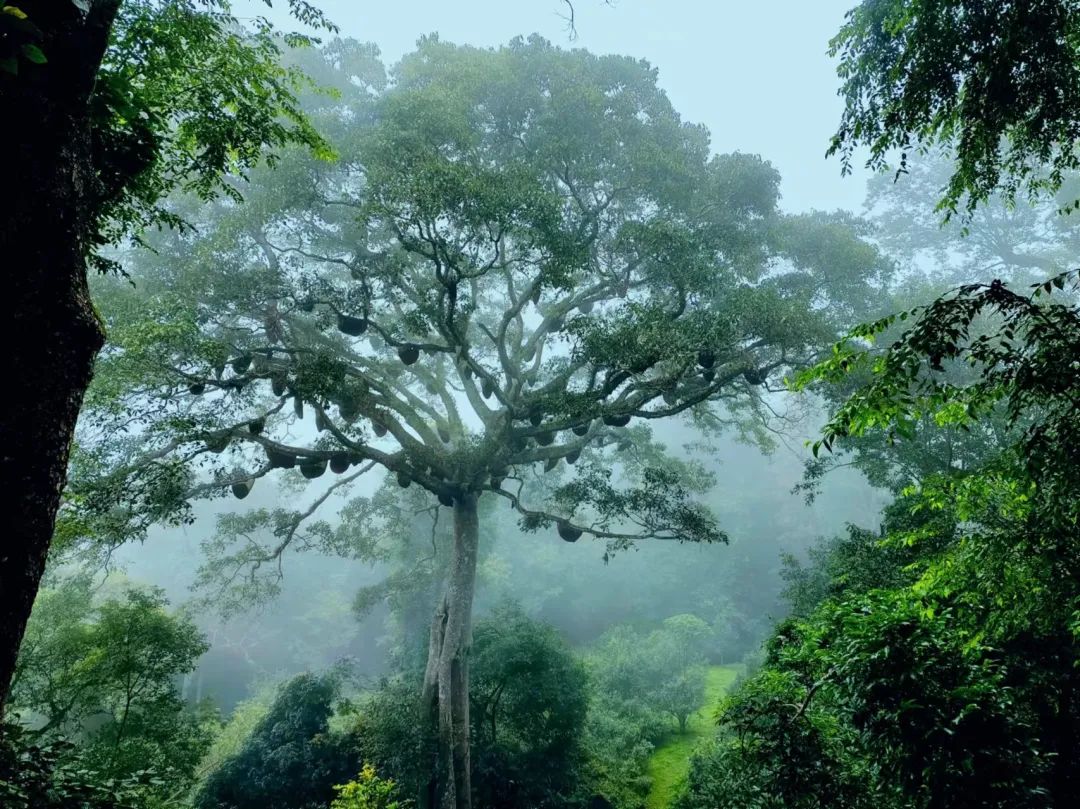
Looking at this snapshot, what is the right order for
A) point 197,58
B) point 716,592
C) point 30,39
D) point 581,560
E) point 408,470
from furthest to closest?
point 581,560 < point 716,592 < point 408,470 < point 197,58 < point 30,39

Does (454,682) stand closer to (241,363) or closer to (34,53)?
(241,363)

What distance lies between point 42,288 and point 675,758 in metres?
17.7

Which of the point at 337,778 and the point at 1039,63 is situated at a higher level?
the point at 1039,63

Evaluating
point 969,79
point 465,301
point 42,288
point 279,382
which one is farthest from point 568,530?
point 42,288

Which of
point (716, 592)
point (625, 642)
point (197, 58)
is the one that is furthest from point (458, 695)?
point (716, 592)

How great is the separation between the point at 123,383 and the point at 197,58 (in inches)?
207

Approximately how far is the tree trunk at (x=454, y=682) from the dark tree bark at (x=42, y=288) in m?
10.3

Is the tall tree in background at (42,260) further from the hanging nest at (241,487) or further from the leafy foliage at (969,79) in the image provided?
the hanging nest at (241,487)

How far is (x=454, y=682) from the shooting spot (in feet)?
38.1

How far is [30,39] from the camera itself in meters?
2.05

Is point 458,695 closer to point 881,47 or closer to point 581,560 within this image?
point 881,47

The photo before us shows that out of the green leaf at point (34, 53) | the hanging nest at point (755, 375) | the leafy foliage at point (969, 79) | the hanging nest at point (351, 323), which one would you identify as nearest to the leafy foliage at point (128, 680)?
the hanging nest at point (351, 323)

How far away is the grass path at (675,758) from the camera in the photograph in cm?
1333

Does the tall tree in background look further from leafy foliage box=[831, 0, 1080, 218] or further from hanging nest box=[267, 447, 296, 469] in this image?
hanging nest box=[267, 447, 296, 469]
